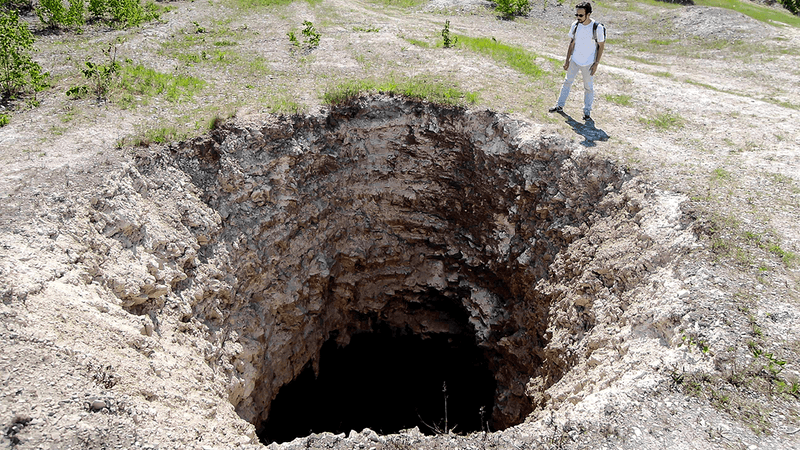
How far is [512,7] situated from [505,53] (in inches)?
336

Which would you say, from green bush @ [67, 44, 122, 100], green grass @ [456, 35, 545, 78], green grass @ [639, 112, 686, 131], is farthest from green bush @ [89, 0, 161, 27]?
green grass @ [639, 112, 686, 131]

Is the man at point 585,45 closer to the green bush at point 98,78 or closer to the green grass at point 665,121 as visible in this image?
the green grass at point 665,121

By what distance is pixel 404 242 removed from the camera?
53.3ft

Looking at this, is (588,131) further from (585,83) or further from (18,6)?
(18,6)

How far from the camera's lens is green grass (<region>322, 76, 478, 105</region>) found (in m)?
14.5

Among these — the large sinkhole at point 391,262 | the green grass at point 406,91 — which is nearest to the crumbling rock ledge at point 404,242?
the large sinkhole at point 391,262

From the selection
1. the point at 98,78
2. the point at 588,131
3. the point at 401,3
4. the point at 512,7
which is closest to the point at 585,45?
the point at 588,131

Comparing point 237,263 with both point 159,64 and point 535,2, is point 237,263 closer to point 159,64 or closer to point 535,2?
point 159,64

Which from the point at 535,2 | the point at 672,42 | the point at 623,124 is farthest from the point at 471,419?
the point at 535,2

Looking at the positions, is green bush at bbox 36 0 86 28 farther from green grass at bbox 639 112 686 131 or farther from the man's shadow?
green grass at bbox 639 112 686 131

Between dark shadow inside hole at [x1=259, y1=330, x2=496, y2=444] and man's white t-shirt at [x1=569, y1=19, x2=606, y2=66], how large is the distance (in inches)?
373

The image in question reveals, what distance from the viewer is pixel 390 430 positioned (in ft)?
50.8

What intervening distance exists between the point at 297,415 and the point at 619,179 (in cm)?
1175

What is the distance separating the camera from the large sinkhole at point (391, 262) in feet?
38.9
